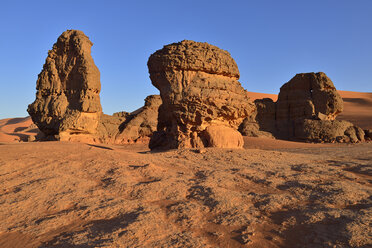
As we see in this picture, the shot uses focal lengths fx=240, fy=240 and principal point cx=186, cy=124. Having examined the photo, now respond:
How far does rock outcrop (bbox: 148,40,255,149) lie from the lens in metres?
6.59

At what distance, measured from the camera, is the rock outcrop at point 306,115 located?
46.7 ft

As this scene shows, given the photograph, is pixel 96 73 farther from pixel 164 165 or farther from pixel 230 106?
pixel 164 165

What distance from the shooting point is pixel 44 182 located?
10.2 feet

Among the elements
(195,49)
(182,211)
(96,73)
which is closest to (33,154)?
(182,211)

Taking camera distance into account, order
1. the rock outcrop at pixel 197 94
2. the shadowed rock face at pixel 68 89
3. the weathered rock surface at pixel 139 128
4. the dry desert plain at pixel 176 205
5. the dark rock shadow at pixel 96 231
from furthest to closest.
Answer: the weathered rock surface at pixel 139 128 < the shadowed rock face at pixel 68 89 < the rock outcrop at pixel 197 94 < the dry desert plain at pixel 176 205 < the dark rock shadow at pixel 96 231

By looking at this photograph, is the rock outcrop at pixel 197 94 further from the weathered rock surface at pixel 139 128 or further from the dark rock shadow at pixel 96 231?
the weathered rock surface at pixel 139 128

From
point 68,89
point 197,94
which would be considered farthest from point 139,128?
point 197,94

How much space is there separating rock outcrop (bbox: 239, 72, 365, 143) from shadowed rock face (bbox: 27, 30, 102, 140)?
9.01m

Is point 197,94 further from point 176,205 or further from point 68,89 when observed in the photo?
point 68,89

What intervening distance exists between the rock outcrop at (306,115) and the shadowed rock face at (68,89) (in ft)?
29.5

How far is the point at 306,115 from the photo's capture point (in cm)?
1555

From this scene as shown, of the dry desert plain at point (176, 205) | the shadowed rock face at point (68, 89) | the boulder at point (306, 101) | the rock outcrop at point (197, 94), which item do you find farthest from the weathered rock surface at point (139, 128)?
the dry desert plain at point (176, 205)

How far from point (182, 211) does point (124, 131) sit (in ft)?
45.9

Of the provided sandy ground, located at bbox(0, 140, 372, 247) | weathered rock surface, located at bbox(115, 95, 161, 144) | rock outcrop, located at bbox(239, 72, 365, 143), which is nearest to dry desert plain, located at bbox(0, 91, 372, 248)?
sandy ground, located at bbox(0, 140, 372, 247)
